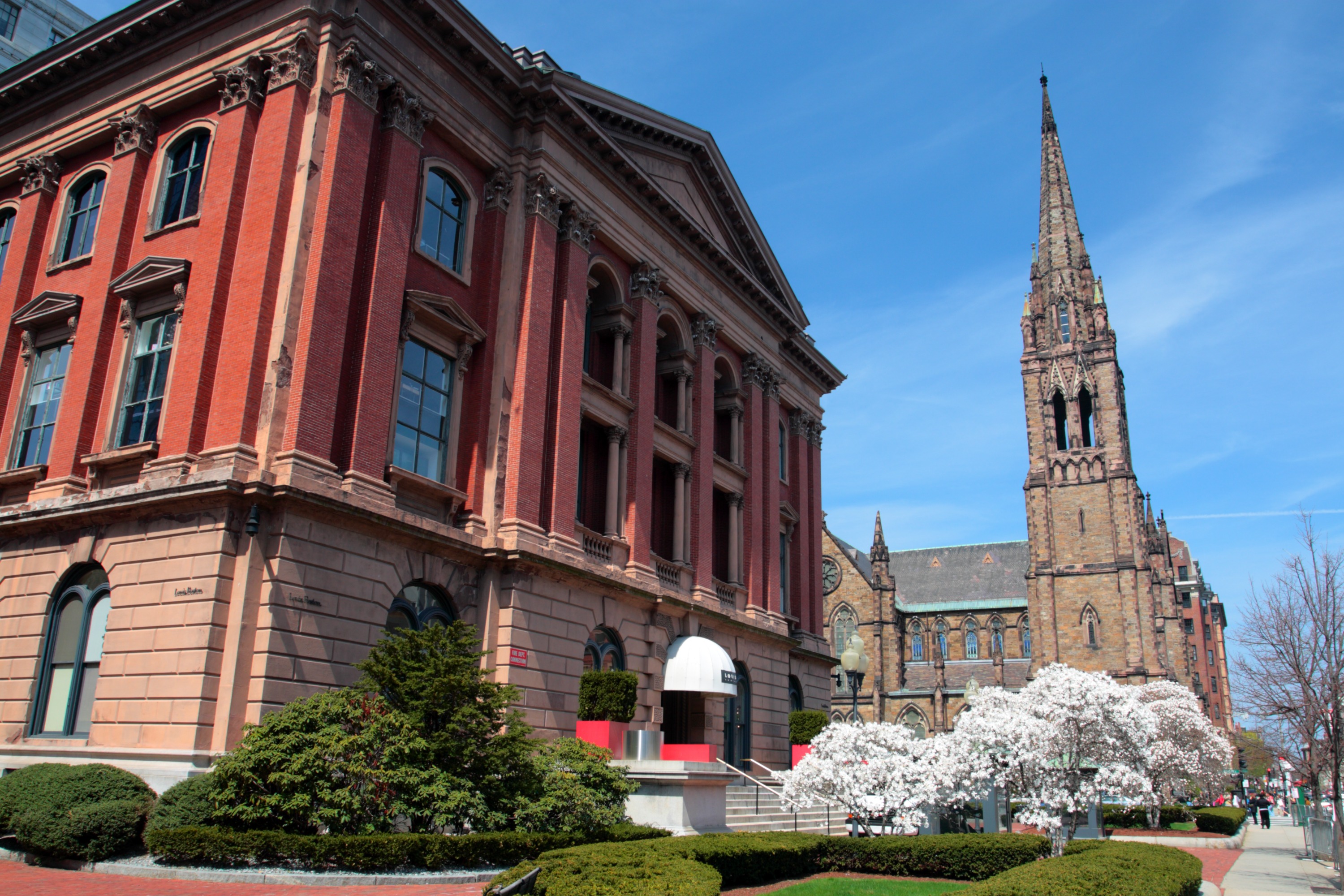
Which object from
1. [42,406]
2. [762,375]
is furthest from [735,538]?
[42,406]

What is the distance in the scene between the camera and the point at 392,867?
44.1 feet

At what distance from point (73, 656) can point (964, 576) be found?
80380 mm

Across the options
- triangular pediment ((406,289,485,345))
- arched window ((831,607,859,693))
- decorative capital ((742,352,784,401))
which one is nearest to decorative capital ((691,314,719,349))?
decorative capital ((742,352,784,401))

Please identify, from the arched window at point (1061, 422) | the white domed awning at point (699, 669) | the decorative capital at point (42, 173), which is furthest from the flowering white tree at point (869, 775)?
the arched window at point (1061, 422)

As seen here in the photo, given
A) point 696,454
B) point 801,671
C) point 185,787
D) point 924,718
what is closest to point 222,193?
point 185,787

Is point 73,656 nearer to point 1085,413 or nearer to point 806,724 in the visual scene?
point 806,724

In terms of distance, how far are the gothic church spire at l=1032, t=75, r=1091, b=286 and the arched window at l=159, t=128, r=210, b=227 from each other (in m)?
80.2

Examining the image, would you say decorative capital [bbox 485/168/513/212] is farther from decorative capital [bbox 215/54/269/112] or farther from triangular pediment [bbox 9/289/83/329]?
triangular pediment [bbox 9/289/83/329]

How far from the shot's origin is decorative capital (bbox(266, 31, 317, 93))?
20.4 meters

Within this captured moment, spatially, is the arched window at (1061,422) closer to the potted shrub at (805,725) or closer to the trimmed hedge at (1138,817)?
the trimmed hedge at (1138,817)

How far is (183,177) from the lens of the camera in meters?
22.1

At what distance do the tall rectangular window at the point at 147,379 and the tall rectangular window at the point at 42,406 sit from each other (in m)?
2.78

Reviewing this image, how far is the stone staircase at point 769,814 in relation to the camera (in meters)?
25.0

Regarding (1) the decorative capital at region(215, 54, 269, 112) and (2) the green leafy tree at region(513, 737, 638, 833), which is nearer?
(2) the green leafy tree at region(513, 737, 638, 833)
